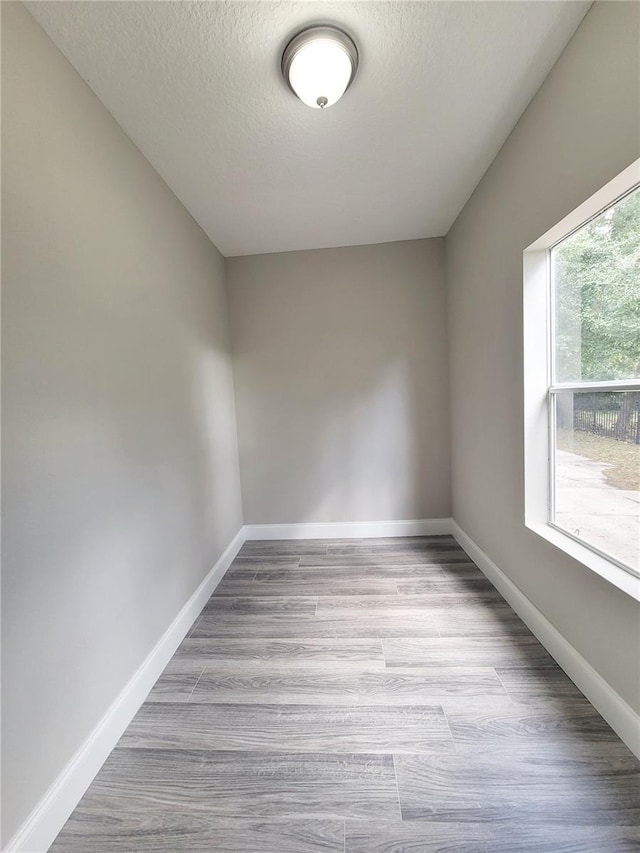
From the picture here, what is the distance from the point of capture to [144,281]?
1576mm

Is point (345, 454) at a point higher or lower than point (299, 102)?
lower

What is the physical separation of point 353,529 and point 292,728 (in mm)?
1765

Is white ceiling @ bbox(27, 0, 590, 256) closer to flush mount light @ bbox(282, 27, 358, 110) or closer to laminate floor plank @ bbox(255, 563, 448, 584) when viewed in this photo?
flush mount light @ bbox(282, 27, 358, 110)

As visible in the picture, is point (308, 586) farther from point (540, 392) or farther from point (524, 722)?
point (540, 392)

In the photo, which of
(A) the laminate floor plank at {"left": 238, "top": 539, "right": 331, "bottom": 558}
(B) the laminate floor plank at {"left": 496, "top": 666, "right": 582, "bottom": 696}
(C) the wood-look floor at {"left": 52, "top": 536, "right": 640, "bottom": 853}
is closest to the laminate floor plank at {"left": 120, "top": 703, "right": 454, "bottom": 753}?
(C) the wood-look floor at {"left": 52, "top": 536, "right": 640, "bottom": 853}

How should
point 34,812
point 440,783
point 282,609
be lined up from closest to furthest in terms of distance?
1. point 34,812
2. point 440,783
3. point 282,609

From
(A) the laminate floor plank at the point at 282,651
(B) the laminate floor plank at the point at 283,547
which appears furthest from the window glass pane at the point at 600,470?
(B) the laminate floor plank at the point at 283,547

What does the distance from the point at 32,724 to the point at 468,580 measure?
7.35 feet

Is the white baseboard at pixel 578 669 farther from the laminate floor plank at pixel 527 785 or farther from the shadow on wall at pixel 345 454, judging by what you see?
the shadow on wall at pixel 345 454

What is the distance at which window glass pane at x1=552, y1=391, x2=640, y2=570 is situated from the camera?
1.22 meters

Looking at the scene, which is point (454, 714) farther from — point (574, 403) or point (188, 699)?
point (574, 403)

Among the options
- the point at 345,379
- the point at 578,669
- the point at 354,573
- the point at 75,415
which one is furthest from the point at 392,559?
the point at 75,415

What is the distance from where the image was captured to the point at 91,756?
43.9 inches

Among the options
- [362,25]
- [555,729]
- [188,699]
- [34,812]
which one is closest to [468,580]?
[555,729]
